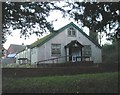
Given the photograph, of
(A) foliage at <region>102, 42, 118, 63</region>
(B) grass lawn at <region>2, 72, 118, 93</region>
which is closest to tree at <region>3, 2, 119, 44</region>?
(A) foliage at <region>102, 42, 118, 63</region>

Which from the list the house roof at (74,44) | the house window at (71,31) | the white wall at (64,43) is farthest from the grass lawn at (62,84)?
the house window at (71,31)

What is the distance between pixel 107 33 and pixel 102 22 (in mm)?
586

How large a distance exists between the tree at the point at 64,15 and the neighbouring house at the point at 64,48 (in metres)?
0.44

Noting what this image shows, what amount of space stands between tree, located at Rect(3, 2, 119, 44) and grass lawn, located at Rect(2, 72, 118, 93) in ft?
5.36

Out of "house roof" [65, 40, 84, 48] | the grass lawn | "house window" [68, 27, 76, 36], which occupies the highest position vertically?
"house window" [68, 27, 76, 36]

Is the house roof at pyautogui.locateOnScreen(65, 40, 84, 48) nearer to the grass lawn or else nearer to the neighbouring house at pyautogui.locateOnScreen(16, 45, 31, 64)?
the grass lawn

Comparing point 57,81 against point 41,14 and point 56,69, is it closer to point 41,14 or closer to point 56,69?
point 56,69

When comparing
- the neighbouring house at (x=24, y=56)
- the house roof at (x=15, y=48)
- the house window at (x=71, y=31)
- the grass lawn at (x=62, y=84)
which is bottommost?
the grass lawn at (x=62, y=84)

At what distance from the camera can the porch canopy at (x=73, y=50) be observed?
897cm

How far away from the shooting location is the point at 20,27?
8945 mm

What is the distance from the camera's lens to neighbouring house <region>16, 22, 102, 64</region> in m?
8.98

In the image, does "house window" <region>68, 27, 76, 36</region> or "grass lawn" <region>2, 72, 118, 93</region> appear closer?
"grass lawn" <region>2, 72, 118, 93</region>

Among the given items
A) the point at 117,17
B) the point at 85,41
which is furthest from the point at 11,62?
the point at 117,17

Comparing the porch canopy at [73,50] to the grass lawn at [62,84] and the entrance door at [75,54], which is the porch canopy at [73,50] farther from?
the grass lawn at [62,84]
